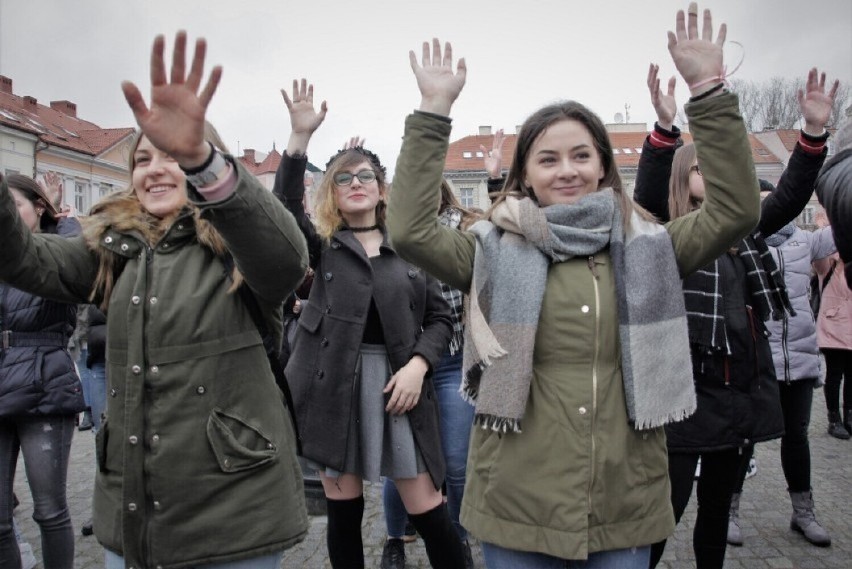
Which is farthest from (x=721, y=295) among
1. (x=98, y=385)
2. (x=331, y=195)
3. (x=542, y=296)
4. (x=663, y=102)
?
(x=98, y=385)

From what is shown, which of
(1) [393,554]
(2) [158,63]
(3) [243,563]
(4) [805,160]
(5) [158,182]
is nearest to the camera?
(2) [158,63]

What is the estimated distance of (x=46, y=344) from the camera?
12.1 ft

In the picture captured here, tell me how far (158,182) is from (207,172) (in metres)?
0.64

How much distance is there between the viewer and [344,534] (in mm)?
3354

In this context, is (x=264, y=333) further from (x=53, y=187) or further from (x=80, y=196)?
(x=80, y=196)

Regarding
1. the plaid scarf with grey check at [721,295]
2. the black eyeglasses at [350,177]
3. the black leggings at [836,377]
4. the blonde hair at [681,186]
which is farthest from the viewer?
the black leggings at [836,377]

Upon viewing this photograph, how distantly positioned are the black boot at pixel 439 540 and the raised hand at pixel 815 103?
231cm

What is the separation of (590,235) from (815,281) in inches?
329

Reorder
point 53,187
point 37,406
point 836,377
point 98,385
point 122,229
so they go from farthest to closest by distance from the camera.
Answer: point 836,377 < point 98,385 < point 53,187 < point 37,406 < point 122,229

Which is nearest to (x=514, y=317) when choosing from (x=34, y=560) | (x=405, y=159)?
(x=405, y=159)

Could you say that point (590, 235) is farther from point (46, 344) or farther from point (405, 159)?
point (46, 344)

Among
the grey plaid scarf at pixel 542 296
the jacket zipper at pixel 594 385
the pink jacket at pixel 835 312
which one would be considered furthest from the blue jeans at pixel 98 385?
the pink jacket at pixel 835 312

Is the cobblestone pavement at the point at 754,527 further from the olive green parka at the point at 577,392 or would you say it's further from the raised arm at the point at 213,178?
the raised arm at the point at 213,178

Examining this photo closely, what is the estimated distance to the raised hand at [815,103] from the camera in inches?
98.4
